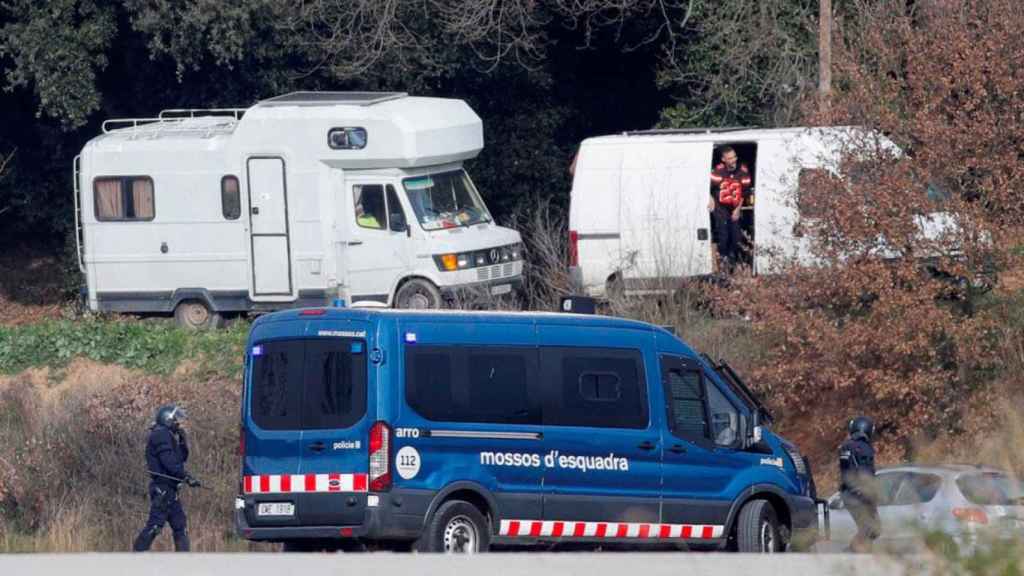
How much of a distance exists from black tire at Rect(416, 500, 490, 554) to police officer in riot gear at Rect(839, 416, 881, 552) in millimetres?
2767

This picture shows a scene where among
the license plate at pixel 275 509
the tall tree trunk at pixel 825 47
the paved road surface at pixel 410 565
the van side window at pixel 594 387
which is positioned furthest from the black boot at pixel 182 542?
the tall tree trunk at pixel 825 47

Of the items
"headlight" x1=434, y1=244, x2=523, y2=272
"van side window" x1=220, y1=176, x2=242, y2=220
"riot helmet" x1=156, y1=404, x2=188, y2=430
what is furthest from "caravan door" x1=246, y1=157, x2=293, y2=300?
"riot helmet" x1=156, y1=404, x2=188, y2=430

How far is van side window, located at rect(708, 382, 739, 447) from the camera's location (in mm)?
12812

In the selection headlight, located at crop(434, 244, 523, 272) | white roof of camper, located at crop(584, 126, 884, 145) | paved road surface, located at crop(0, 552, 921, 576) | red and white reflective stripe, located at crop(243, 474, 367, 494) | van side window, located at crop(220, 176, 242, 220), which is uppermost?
white roof of camper, located at crop(584, 126, 884, 145)

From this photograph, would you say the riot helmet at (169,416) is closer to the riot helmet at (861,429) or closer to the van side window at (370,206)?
the riot helmet at (861,429)

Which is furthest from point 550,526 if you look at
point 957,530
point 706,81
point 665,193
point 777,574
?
point 706,81

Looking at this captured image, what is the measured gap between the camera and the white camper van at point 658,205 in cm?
1986

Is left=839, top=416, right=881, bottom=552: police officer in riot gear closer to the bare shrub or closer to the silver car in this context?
the silver car

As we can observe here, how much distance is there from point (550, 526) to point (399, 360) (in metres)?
1.78

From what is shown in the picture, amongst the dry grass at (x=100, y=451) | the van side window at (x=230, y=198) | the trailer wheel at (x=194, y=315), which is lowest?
the dry grass at (x=100, y=451)

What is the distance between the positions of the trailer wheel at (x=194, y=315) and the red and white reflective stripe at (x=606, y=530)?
11.2 m

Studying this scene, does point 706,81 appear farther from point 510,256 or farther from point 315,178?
point 315,178

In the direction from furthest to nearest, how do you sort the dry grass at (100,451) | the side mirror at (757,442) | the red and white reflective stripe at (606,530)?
the dry grass at (100,451) → the side mirror at (757,442) → the red and white reflective stripe at (606,530)

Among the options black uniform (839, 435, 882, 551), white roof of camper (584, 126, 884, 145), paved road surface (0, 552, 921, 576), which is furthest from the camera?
white roof of camper (584, 126, 884, 145)
